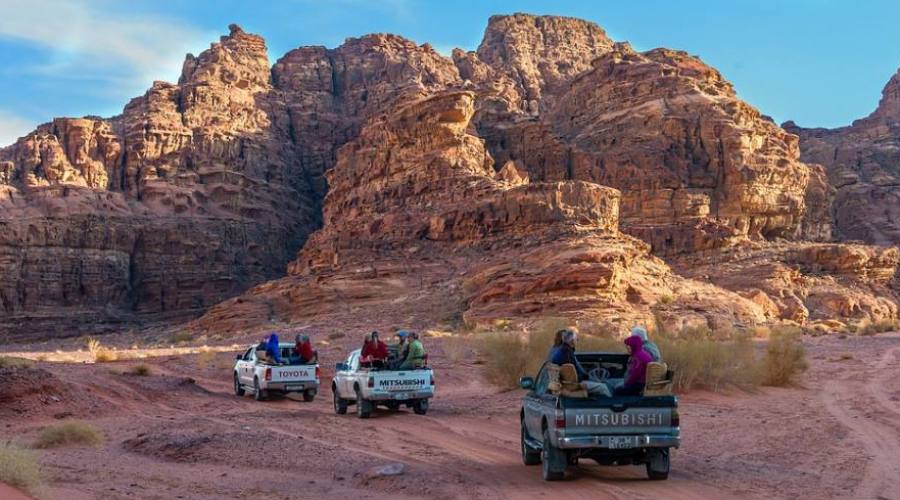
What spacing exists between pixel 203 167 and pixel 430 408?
88254 mm

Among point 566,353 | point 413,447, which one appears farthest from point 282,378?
point 566,353

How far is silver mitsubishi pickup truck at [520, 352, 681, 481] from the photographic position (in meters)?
10.1

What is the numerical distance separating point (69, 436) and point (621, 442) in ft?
26.7

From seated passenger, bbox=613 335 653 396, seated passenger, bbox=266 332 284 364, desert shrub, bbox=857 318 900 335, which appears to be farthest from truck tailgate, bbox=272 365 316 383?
desert shrub, bbox=857 318 900 335

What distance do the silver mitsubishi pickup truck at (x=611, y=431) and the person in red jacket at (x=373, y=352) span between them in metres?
7.46

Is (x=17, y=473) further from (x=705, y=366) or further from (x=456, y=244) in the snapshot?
(x=456, y=244)

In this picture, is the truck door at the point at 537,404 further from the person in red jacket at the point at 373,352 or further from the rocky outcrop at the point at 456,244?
the rocky outcrop at the point at 456,244

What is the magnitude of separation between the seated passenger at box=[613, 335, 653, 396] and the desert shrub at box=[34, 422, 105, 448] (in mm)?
7639

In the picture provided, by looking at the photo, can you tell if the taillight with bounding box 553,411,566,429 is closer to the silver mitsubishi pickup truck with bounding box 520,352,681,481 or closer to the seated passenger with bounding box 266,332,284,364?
the silver mitsubishi pickup truck with bounding box 520,352,681,481

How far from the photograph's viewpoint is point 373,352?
17.7m

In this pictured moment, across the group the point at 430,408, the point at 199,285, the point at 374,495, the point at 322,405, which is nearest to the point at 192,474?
the point at 374,495

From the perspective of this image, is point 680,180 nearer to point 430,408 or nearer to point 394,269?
point 394,269

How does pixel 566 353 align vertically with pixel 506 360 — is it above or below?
above

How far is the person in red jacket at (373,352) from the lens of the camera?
58.0ft
